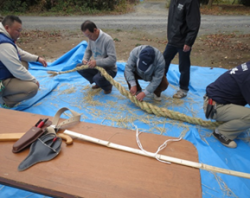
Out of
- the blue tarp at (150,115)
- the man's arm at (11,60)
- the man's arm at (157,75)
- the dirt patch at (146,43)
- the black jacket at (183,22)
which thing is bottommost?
the blue tarp at (150,115)

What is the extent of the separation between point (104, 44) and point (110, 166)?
219 centimetres

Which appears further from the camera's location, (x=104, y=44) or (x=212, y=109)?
(x=104, y=44)

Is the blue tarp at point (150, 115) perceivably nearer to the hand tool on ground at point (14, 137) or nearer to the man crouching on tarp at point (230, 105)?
the man crouching on tarp at point (230, 105)

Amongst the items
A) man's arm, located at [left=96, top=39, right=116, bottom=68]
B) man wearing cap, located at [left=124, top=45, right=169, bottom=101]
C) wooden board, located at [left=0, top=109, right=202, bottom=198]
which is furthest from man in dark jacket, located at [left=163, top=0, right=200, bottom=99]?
wooden board, located at [left=0, top=109, right=202, bottom=198]

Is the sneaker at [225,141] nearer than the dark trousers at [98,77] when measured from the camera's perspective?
Yes

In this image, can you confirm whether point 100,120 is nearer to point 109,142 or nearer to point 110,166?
point 109,142

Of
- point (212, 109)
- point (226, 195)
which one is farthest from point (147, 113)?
point (226, 195)

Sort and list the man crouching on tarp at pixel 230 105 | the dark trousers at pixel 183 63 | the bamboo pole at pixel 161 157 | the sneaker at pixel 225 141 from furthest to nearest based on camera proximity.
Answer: the dark trousers at pixel 183 63 < the sneaker at pixel 225 141 < the man crouching on tarp at pixel 230 105 < the bamboo pole at pixel 161 157

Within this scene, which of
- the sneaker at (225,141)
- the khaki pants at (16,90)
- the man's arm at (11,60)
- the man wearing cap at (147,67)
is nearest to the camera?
the sneaker at (225,141)

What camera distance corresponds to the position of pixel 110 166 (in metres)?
1.09

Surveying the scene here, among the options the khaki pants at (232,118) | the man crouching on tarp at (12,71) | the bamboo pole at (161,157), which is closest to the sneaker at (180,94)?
the khaki pants at (232,118)

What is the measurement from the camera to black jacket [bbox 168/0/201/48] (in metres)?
2.57

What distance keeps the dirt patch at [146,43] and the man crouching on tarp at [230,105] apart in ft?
9.39

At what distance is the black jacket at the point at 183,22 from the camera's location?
257cm
